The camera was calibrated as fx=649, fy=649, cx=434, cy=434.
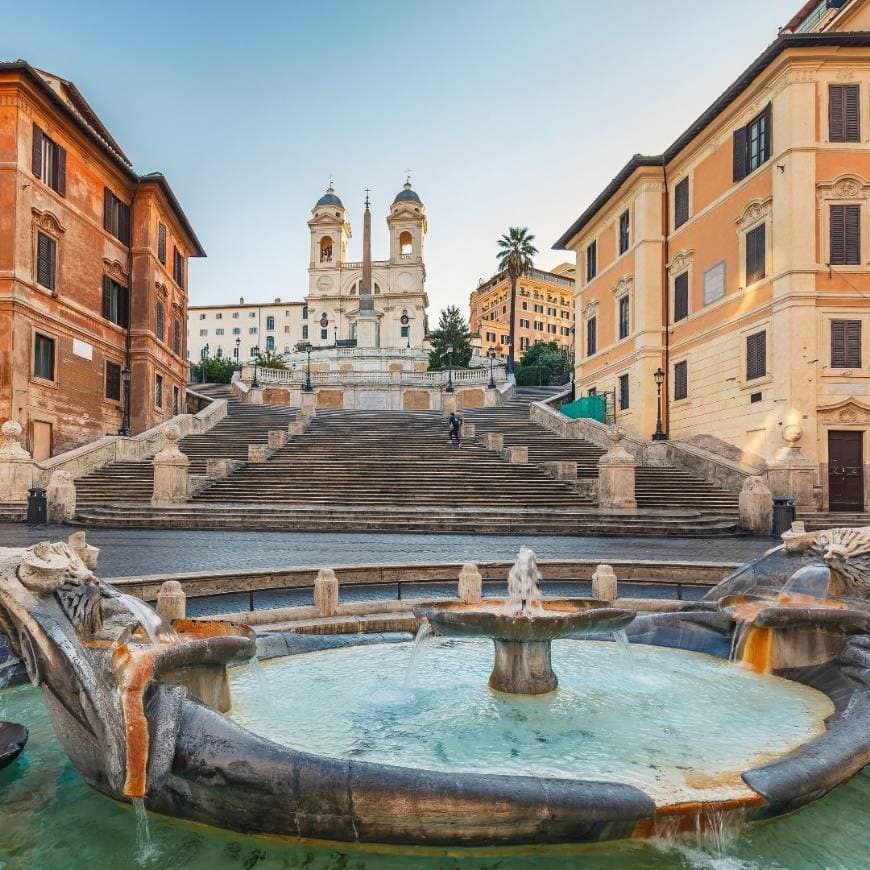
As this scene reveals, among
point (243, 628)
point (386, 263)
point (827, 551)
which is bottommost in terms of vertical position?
point (243, 628)

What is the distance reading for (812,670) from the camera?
228 inches

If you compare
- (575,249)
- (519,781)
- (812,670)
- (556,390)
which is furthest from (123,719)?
(556,390)

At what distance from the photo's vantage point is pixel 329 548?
13.4 m

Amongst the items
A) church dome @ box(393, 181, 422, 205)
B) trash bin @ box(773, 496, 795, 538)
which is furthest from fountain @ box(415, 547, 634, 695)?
church dome @ box(393, 181, 422, 205)

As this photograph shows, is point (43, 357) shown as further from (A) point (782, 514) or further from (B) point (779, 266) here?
(B) point (779, 266)

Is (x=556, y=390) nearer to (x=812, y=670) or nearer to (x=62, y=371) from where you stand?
(x=62, y=371)

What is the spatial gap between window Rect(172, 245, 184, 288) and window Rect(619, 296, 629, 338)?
24695 mm

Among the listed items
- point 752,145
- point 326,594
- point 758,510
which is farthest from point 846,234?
point 326,594

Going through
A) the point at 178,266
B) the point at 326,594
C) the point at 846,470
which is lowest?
the point at 326,594

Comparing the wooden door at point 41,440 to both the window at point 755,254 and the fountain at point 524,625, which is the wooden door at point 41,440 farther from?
the window at point 755,254

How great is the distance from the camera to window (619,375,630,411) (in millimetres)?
30916

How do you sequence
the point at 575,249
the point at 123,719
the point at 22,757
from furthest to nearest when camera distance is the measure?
1. the point at 575,249
2. the point at 22,757
3. the point at 123,719

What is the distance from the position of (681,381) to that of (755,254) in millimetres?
6180

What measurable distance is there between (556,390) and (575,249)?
40.1 ft
